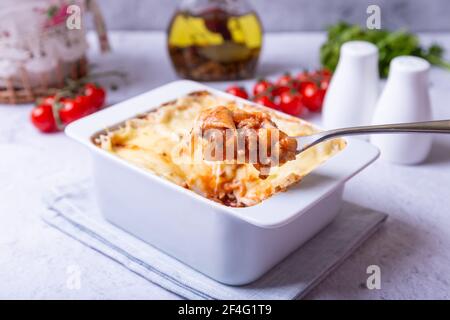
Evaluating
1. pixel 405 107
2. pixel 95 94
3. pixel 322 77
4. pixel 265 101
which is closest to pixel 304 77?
pixel 322 77

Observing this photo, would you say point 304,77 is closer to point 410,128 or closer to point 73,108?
point 73,108

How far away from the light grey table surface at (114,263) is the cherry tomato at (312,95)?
1.06 ft

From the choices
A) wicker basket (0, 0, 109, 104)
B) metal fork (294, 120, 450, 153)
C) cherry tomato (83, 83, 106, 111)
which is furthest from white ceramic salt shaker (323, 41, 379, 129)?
wicker basket (0, 0, 109, 104)

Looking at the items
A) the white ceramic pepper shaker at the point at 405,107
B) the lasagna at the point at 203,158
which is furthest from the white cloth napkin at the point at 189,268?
the white ceramic pepper shaker at the point at 405,107

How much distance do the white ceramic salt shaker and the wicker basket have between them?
0.76 m

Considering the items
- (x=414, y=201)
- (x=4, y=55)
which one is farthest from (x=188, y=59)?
(x=414, y=201)

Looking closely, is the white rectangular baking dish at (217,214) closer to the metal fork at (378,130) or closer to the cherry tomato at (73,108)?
the metal fork at (378,130)

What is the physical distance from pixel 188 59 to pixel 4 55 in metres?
0.52

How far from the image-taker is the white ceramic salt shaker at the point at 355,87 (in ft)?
5.27

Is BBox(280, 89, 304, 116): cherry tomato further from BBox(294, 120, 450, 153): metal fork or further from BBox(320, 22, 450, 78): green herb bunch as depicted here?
BBox(294, 120, 450, 153): metal fork

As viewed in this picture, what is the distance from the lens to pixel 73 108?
5.65 feet

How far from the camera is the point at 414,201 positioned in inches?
56.9
